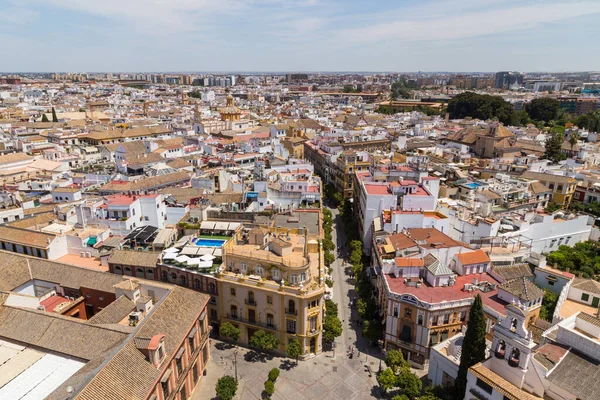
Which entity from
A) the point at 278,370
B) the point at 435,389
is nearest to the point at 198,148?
the point at 278,370

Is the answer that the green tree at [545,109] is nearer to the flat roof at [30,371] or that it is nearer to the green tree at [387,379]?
the green tree at [387,379]

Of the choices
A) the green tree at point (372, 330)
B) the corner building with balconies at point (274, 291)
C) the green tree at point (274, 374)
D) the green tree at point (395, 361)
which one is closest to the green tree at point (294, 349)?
the corner building with balconies at point (274, 291)

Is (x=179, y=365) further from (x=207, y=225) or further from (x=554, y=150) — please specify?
(x=554, y=150)

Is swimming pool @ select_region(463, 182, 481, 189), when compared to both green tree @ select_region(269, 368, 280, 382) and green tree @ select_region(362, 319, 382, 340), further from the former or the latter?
green tree @ select_region(269, 368, 280, 382)

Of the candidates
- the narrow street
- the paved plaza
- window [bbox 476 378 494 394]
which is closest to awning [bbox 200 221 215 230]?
the paved plaza

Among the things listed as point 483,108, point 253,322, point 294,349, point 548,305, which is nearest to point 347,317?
point 294,349

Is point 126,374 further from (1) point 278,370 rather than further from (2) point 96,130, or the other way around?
(2) point 96,130
